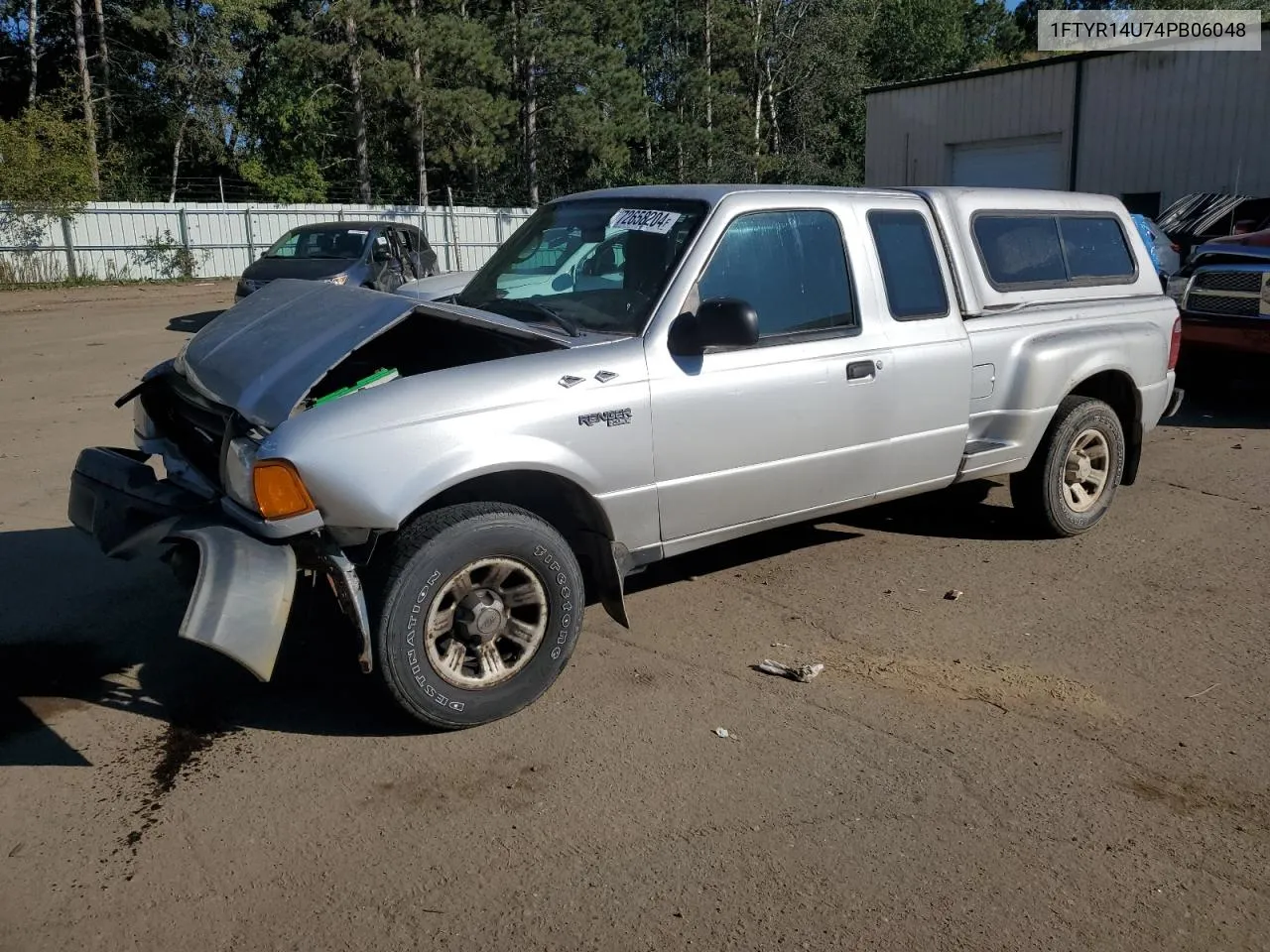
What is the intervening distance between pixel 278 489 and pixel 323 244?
14408mm

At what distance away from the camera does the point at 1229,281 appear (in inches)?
376

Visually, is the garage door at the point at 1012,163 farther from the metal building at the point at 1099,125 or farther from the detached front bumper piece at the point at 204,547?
the detached front bumper piece at the point at 204,547

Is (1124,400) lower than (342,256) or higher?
lower

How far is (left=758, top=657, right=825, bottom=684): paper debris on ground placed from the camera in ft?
14.4

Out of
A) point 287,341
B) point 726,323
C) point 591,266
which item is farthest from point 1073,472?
point 287,341

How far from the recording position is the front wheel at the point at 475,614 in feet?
12.0

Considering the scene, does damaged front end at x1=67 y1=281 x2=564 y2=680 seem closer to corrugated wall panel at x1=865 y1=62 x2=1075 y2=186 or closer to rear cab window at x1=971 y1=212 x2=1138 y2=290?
rear cab window at x1=971 y1=212 x2=1138 y2=290

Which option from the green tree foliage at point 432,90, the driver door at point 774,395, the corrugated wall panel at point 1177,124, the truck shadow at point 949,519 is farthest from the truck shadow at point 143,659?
the green tree foliage at point 432,90

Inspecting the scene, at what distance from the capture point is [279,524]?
3578 millimetres

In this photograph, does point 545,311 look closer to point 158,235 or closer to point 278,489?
point 278,489

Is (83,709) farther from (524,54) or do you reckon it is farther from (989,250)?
(524,54)

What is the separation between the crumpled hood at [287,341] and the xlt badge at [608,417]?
1.14 feet

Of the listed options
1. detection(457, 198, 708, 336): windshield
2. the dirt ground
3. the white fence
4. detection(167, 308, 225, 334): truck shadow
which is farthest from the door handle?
the white fence

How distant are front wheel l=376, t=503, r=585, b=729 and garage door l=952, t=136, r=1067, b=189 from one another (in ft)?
78.1
